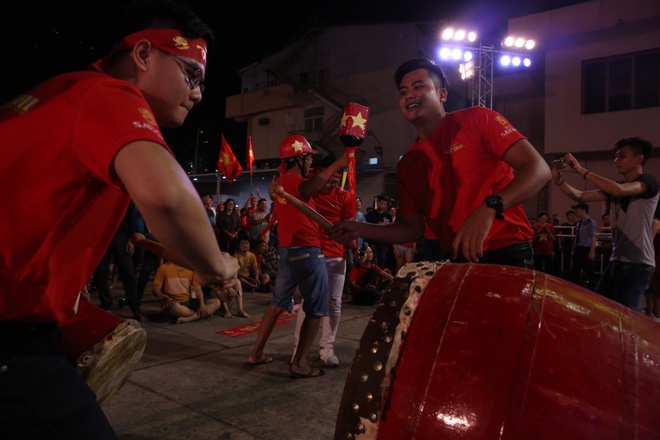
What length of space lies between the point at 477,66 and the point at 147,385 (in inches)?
613

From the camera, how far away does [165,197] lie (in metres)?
0.98

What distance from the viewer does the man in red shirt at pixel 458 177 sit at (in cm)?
225

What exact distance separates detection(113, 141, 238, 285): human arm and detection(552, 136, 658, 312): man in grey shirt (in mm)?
3761

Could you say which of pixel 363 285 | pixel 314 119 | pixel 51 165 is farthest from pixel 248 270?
pixel 314 119

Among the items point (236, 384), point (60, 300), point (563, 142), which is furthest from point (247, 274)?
point (563, 142)

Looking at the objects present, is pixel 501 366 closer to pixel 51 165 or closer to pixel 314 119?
pixel 51 165

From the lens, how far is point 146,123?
1.03m

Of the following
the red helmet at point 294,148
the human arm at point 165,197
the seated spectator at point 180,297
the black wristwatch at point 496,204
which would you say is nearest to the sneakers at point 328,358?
the red helmet at point 294,148

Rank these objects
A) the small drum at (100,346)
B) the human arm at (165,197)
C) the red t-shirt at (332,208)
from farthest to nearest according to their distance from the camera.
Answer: the red t-shirt at (332,208) < the small drum at (100,346) < the human arm at (165,197)

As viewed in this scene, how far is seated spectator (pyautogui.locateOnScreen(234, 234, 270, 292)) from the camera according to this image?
911 centimetres

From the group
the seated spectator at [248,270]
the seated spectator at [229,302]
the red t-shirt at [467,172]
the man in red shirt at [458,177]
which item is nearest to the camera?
the man in red shirt at [458,177]

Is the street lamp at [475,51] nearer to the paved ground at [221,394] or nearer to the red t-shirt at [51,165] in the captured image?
the paved ground at [221,394]

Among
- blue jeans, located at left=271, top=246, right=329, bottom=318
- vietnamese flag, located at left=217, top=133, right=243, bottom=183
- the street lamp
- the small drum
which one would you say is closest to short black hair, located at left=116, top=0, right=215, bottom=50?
the small drum

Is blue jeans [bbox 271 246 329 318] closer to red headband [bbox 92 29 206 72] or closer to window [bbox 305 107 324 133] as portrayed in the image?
red headband [bbox 92 29 206 72]
